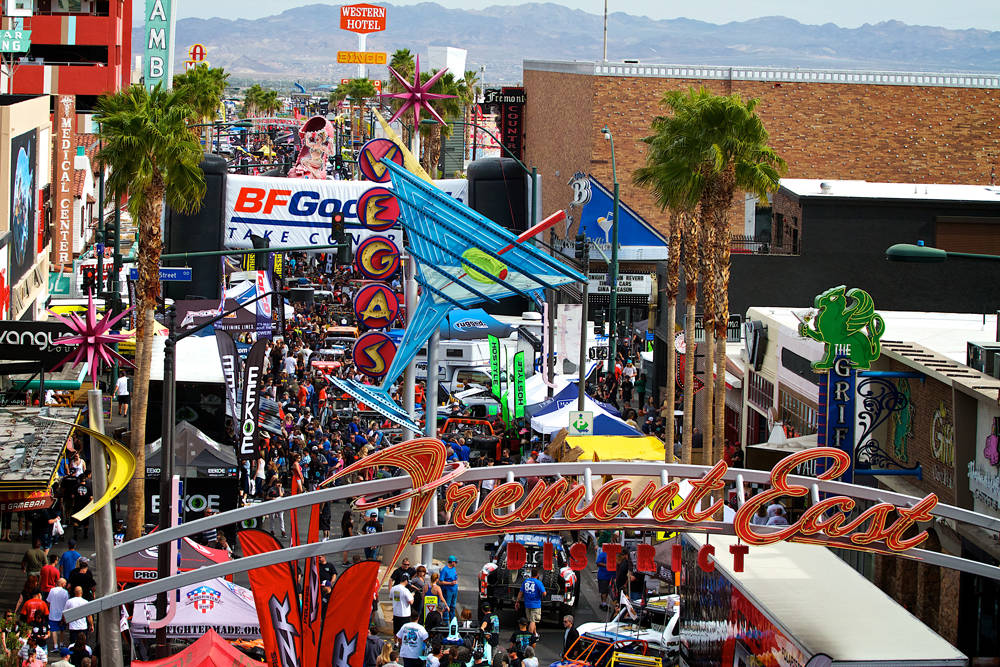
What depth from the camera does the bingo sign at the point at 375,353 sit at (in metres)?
26.1

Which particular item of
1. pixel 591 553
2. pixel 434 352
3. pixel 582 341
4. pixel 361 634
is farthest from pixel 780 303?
pixel 361 634

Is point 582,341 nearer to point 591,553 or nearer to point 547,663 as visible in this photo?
point 591,553

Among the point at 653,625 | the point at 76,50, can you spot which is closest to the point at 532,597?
the point at 653,625

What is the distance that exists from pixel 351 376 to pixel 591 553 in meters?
16.6

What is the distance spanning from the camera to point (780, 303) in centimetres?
4222

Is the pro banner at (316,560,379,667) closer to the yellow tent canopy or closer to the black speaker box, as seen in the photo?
the yellow tent canopy

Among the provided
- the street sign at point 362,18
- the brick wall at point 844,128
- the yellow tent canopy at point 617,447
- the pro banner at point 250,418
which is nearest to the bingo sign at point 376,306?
the pro banner at point 250,418

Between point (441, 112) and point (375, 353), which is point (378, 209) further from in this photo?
point (441, 112)

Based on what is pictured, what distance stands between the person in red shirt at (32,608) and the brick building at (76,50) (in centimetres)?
7157

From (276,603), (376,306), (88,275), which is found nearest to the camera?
(276,603)

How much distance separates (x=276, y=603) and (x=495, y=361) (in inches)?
873

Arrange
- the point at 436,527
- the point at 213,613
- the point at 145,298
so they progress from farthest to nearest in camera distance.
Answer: the point at 145,298
the point at 213,613
the point at 436,527

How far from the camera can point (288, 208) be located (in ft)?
168

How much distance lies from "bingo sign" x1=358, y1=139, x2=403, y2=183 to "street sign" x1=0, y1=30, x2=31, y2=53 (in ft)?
110
